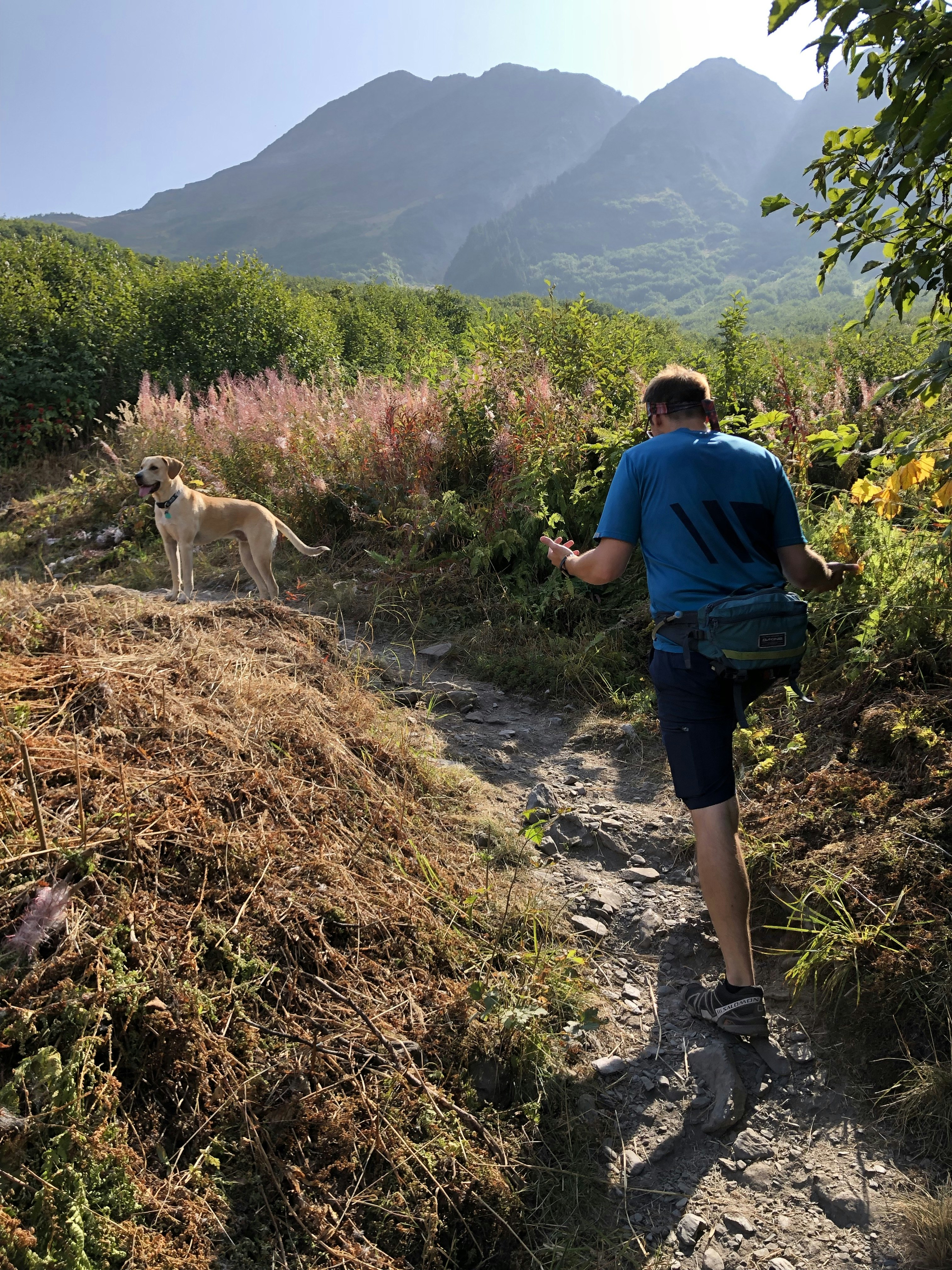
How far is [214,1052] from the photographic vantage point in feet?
6.91

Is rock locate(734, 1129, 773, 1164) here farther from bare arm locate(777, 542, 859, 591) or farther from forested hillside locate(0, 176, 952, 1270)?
bare arm locate(777, 542, 859, 591)

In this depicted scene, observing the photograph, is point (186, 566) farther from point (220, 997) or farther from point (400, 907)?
point (220, 997)

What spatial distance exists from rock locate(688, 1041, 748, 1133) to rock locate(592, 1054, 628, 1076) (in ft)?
0.79

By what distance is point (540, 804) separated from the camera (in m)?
4.05

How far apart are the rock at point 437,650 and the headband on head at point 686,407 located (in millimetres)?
3328

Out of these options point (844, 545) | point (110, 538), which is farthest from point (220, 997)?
point (110, 538)

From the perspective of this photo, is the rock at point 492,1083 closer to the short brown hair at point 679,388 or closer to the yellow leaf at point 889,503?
the short brown hair at point 679,388

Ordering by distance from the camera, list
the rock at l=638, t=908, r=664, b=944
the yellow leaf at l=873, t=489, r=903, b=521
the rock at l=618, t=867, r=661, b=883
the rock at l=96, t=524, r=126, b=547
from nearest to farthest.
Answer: the yellow leaf at l=873, t=489, r=903, b=521 < the rock at l=638, t=908, r=664, b=944 < the rock at l=618, t=867, r=661, b=883 < the rock at l=96, t=524, r=126, b=547

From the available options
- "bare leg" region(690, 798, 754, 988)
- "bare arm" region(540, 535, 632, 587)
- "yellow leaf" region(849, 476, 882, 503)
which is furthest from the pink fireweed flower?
"yellow leaf" region(849, 476, 882, 503)

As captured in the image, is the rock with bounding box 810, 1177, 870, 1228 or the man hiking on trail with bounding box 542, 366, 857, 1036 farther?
the man hiking on trail with bounding box 542, 366, 857, 1036

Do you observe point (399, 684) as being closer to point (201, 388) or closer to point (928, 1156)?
point (928, 1156)

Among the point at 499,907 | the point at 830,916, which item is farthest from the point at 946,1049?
the point at 499,907

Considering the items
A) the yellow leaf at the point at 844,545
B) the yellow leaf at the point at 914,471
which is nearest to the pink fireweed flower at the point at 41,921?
the yellow leaf at the point at 914,471

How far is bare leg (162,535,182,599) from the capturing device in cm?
667
